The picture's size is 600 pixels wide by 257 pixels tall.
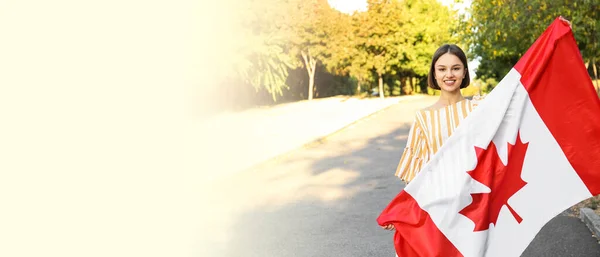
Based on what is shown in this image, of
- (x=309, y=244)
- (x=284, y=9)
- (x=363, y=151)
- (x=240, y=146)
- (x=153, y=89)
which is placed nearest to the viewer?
(x=309, y=244)

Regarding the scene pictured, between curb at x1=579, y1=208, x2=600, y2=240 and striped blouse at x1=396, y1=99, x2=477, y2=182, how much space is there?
10.4 ft

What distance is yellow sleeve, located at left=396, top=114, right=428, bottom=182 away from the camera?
3330mm

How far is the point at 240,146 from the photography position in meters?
16.1

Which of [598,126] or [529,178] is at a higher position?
[598,126]

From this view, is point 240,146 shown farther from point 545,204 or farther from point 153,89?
point 545,204

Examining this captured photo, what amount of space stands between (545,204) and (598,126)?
1.67 feet

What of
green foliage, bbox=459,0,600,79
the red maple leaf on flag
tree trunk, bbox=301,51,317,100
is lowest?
tree trunk, bbox=301,51,317,100

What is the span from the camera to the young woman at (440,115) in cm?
325

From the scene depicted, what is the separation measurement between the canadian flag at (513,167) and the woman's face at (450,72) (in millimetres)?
184

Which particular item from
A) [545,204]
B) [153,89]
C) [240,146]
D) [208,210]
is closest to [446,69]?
[545,204]

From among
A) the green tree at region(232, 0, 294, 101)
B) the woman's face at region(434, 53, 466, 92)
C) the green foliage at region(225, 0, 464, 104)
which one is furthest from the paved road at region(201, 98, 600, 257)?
the green foliage at region(225, 0, 464, 104)

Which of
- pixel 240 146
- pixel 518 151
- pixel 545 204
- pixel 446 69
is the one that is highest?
pixel 446 69

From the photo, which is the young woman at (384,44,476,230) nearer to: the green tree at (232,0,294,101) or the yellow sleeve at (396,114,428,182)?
the yellow sleeve at (396,114,428,182)

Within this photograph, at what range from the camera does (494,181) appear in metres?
3.16
